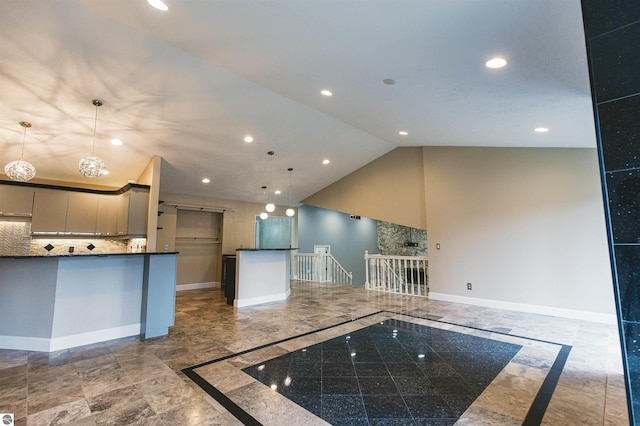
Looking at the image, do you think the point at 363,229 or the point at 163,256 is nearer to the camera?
the point at 163,256

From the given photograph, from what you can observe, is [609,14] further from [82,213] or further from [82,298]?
[82,213]

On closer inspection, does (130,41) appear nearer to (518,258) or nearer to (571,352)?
(571,352)

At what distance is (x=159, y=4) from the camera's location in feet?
8.25

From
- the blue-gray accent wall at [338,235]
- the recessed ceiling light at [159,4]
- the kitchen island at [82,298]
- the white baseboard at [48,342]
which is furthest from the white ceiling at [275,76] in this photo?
the blue-gray accent wall at [338,235]

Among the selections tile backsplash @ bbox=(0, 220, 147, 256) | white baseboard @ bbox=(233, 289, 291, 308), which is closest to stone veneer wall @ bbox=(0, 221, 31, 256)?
tile backsplash @ bbox=(0, 220, 147, 256)

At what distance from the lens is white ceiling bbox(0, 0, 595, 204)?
7.43ft

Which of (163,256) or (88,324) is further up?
(163,256)

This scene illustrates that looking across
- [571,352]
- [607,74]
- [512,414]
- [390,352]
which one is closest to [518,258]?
[571,352]

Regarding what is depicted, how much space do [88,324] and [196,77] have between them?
3384mm

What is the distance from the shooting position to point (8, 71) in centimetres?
337

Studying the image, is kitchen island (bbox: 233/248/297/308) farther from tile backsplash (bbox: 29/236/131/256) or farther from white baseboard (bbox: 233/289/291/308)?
tile backsplash (bbox: 29/236/131/256)

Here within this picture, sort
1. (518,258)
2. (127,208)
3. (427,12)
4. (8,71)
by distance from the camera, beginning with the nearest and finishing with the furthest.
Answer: (427,12), (8,71), (518,258), (127,208)

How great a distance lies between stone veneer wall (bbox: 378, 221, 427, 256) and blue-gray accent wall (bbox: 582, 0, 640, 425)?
9644 millimetres

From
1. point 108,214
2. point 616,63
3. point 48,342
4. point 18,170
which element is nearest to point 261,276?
point 48,342
